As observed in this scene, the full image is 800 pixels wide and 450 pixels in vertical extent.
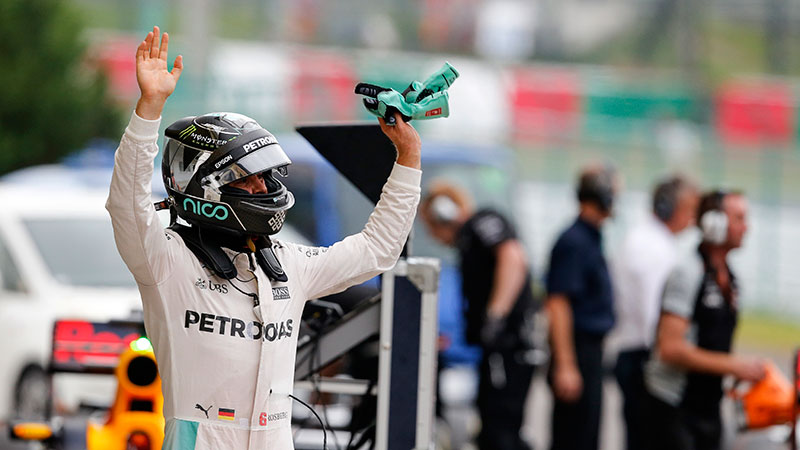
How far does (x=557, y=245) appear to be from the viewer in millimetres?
7719

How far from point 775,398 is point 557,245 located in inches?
73.4

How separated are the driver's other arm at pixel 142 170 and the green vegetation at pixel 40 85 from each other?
36.0ft

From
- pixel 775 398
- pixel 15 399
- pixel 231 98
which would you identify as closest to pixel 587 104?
pixel 231 98

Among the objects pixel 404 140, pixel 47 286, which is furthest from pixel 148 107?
pixel 47 286

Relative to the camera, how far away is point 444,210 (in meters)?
8.67

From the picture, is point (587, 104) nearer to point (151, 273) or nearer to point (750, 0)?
point (750, 0)

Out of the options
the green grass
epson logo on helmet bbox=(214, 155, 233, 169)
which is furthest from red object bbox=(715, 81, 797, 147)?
epson logo on helmet bbox=(214, 155, 233, 169)

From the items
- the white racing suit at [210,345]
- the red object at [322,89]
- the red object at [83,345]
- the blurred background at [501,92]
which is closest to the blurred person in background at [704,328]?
the blurred background at [501,92]

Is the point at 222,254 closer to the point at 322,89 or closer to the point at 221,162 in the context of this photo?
the point at 221,162

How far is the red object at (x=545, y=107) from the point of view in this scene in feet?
79.3

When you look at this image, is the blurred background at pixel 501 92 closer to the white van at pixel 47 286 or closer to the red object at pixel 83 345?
the white van at pixel 47 286

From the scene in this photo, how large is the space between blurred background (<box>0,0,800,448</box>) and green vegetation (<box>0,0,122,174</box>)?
0.02 metres

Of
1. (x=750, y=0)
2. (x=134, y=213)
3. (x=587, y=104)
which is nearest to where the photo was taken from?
(x=134, y=213)

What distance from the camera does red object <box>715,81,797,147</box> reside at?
2492cm
